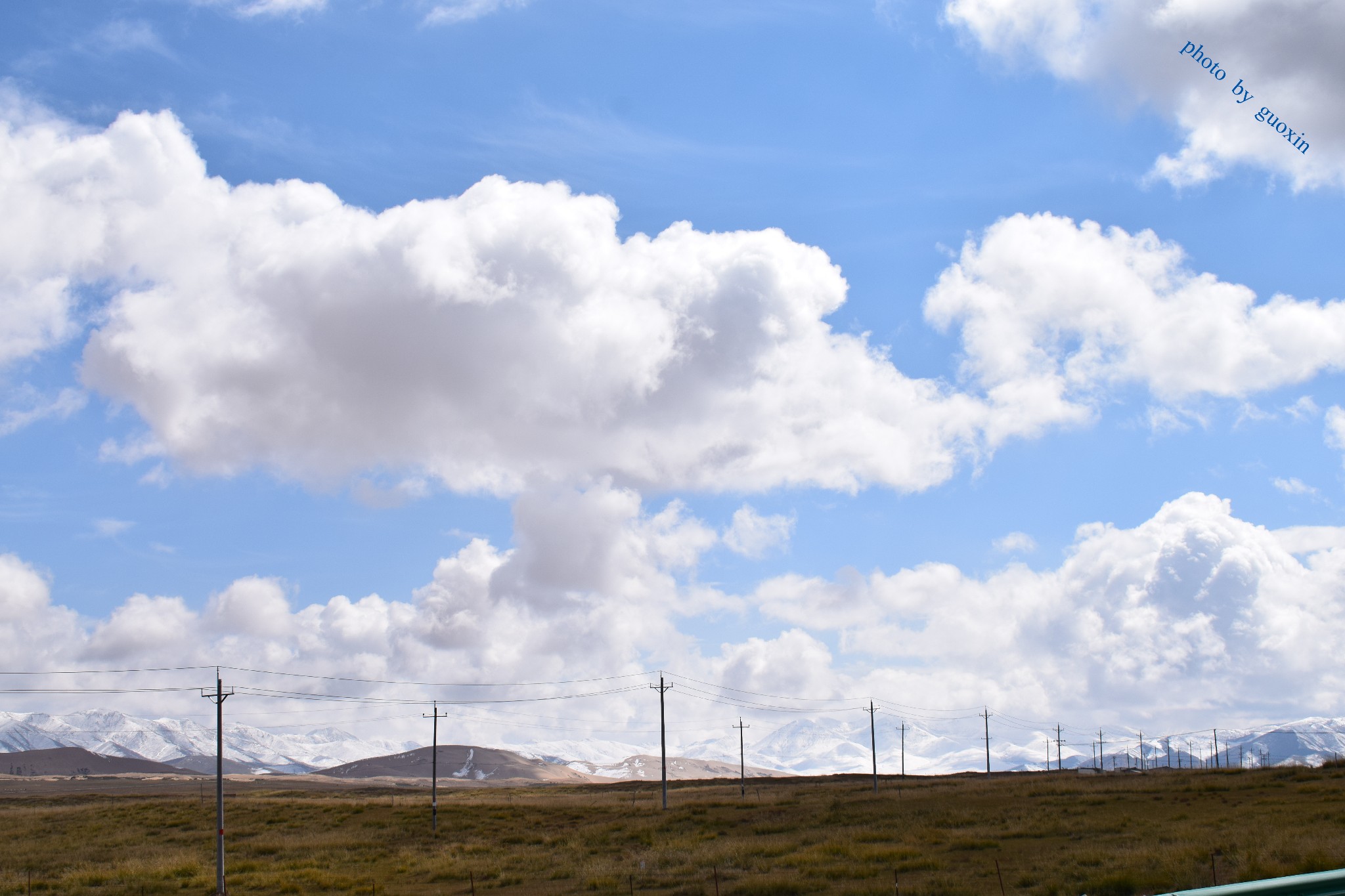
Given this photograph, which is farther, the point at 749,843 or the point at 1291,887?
the point at 749,843

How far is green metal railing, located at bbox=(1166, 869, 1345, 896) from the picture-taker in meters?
Result: 6.19

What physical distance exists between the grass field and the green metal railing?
29396 mm

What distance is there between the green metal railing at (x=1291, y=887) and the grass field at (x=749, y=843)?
29396 mm

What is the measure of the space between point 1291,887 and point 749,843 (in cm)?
5197

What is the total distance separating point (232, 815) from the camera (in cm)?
8681

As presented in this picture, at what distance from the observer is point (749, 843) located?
5544cm

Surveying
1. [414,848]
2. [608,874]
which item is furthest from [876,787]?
[608,874]

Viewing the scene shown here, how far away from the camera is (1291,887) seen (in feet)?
21.5

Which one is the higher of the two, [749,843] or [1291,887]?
[1291,887]

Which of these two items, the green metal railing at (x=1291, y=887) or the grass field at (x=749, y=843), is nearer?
the green metal railing at (x=1291, y=887)

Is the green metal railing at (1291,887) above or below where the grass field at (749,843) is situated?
above

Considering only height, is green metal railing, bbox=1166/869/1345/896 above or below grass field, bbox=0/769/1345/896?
above

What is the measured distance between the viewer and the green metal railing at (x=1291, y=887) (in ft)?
20.3

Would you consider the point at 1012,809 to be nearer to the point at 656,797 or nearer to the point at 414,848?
the point at 414,848
